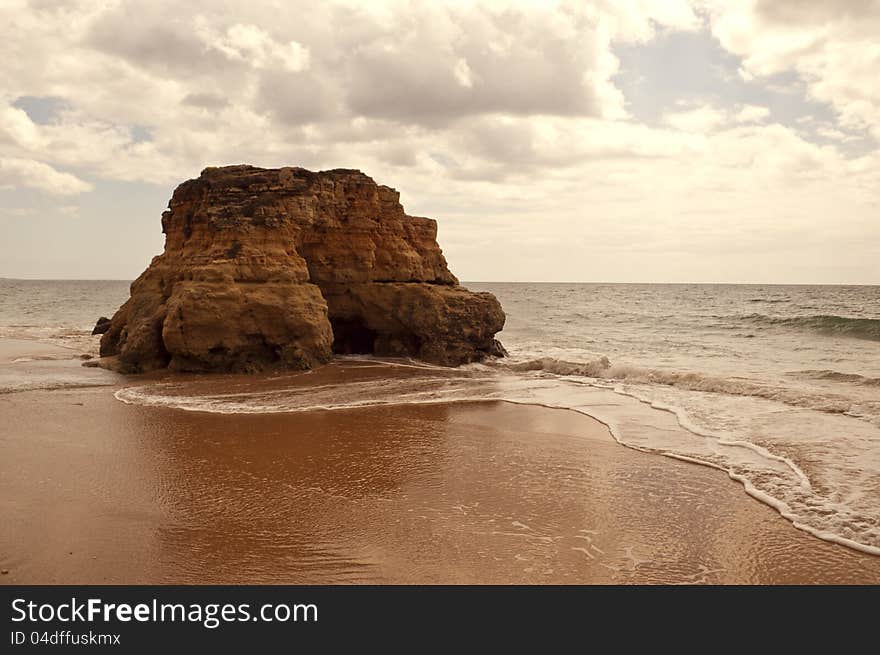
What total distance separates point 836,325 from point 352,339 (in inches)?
936

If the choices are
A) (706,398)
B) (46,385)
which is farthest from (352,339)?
(706,398)

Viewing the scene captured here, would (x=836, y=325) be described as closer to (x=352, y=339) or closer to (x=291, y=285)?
(x=352, y=339)

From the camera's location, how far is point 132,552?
4789 millimetres

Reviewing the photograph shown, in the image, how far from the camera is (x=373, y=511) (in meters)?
5.80

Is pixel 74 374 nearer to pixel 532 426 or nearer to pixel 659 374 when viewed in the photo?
pixel 532 426

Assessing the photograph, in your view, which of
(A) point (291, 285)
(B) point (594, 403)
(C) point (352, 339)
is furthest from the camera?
(C) point (352, 339)

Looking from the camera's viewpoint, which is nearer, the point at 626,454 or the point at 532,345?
the point at 626,454

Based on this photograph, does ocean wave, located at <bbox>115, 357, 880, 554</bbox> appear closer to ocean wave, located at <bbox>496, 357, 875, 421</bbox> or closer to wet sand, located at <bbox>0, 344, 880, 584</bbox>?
ocean wave, located at <bbox>496, 357, 875, 421</bbox>

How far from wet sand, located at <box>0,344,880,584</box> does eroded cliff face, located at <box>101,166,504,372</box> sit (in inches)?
214

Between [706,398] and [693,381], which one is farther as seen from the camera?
[693,381]

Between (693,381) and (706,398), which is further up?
(693,381)

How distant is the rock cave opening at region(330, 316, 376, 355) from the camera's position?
60.6 feet
